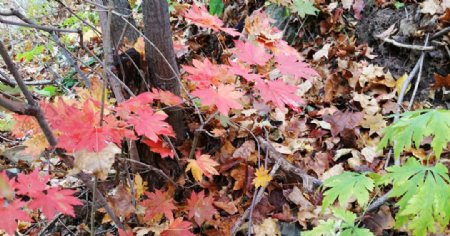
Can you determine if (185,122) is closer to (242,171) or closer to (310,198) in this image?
(242,171)

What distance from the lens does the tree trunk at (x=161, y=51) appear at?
1.90 meters

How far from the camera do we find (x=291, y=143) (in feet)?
7.85

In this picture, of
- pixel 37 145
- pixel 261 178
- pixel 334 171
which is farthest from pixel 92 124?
pixel 334 171

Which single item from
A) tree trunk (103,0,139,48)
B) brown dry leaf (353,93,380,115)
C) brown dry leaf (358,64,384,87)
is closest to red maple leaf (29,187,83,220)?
tree trunk (103,0,139,48)

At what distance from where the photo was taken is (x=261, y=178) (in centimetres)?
208

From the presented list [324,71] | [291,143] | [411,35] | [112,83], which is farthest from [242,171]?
[411,35]

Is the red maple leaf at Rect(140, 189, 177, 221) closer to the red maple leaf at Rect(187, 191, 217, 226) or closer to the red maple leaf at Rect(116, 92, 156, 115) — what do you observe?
the red maple leaf at Rect(187, 191, 217, 226)

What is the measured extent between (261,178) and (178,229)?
54 centimetres

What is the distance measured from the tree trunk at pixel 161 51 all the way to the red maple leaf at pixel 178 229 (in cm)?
59

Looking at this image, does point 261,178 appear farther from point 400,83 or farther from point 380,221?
point 400,83

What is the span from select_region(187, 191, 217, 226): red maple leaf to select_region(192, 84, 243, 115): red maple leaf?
75 cm

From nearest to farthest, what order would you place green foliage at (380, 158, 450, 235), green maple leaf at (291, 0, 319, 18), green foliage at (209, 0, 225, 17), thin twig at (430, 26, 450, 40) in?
green foliage at (380, 158, 450, 235) → thin twig at (430, 26, 450, 40) → green maple leaf at (291, 0, 319, 18) → green foliage at (209, 0, 225, 17)

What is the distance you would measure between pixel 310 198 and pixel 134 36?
5.70ft

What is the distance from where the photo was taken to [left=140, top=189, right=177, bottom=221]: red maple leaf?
1928mm
